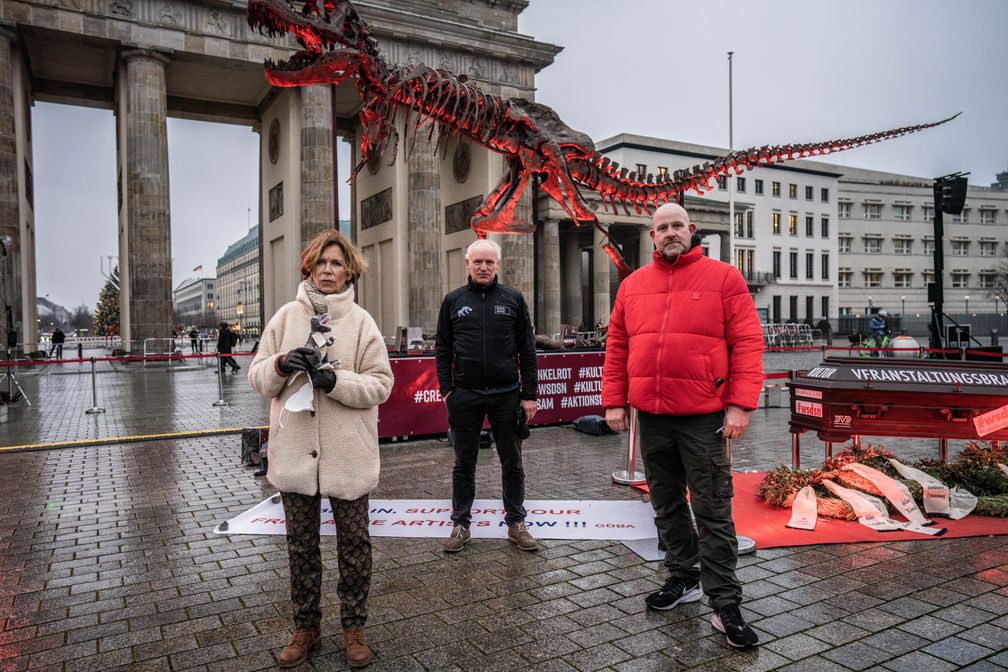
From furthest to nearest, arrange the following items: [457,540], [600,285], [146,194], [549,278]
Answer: [600,285]
[549,278]
[146,194]
[457,540]

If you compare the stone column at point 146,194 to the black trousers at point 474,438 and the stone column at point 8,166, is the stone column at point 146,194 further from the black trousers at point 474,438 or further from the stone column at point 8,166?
the black trousers at point 474,438

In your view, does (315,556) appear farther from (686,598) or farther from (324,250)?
(686,598)

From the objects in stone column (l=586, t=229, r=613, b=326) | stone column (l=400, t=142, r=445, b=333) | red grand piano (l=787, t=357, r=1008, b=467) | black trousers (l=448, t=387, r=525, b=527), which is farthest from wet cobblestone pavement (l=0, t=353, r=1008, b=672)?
stone column (l=586, t=229, r=613, b=326)

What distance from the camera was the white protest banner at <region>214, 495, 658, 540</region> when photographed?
506 centimetres

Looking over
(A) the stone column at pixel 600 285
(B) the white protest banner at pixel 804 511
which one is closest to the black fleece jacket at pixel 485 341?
(B) the white protest banner at pixel 804 511

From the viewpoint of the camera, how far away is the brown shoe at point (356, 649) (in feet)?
10.1

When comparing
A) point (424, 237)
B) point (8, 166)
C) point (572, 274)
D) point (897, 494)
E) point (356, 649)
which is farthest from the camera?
point (572, 274)

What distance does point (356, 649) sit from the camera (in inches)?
122

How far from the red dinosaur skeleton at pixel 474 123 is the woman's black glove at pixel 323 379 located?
377 centimetres

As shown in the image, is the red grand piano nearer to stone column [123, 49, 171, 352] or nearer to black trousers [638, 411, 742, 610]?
black trousers [638, 411, 742, 610]

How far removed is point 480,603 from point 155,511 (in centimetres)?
346

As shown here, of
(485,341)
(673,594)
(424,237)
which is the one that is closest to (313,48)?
(485,341)

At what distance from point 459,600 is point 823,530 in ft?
9.40

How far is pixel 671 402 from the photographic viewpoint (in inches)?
141
